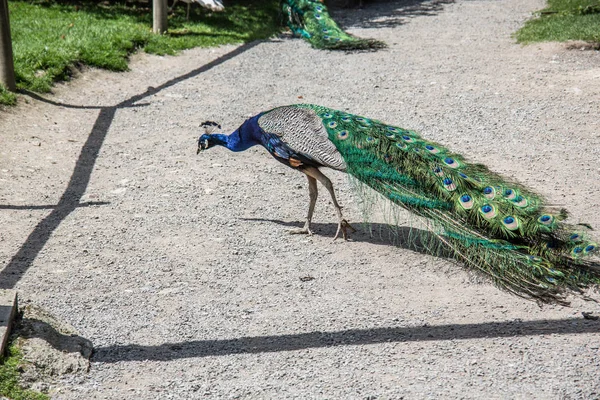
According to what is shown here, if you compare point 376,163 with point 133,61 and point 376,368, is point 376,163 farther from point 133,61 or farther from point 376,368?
point 133,61

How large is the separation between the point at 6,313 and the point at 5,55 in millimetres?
5734

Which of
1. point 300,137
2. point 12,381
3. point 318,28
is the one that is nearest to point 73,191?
point 300,137

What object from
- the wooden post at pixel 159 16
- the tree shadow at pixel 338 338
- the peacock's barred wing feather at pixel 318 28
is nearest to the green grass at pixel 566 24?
→ the peacock's barred wing feather at pixel 318 28

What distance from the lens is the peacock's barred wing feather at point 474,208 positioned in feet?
16.5

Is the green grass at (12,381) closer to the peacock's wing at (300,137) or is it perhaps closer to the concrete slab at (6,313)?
the concrete slab at (6,313)

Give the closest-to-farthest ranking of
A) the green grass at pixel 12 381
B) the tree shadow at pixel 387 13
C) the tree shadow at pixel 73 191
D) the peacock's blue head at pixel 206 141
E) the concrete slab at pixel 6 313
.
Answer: the green grass at pixel 12 381
the concrete slab at pixel 6 313
the tree shadow at pixel 73 191
the peacock's blue head at pixel 206 141
the tree shadow at pixel 387 13

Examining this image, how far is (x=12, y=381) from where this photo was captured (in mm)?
4043

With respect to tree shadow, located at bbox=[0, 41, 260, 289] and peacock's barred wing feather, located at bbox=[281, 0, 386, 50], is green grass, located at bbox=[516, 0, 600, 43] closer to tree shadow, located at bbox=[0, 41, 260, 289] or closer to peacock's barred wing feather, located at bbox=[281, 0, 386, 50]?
peacock's barred wing feather, located at bbox=[281, 0, 386, 50]

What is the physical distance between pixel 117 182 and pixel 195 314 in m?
2.76

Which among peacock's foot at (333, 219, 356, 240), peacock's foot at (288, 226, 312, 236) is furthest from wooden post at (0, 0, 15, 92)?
peacock's foot at (333, 219, 356, 240)

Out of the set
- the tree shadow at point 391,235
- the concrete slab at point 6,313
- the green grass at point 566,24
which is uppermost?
the green grass at point 566,24

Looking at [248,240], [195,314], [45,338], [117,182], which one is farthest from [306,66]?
[45,338]

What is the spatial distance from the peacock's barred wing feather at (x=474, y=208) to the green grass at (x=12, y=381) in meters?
2.75

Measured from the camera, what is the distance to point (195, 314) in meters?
5.02
